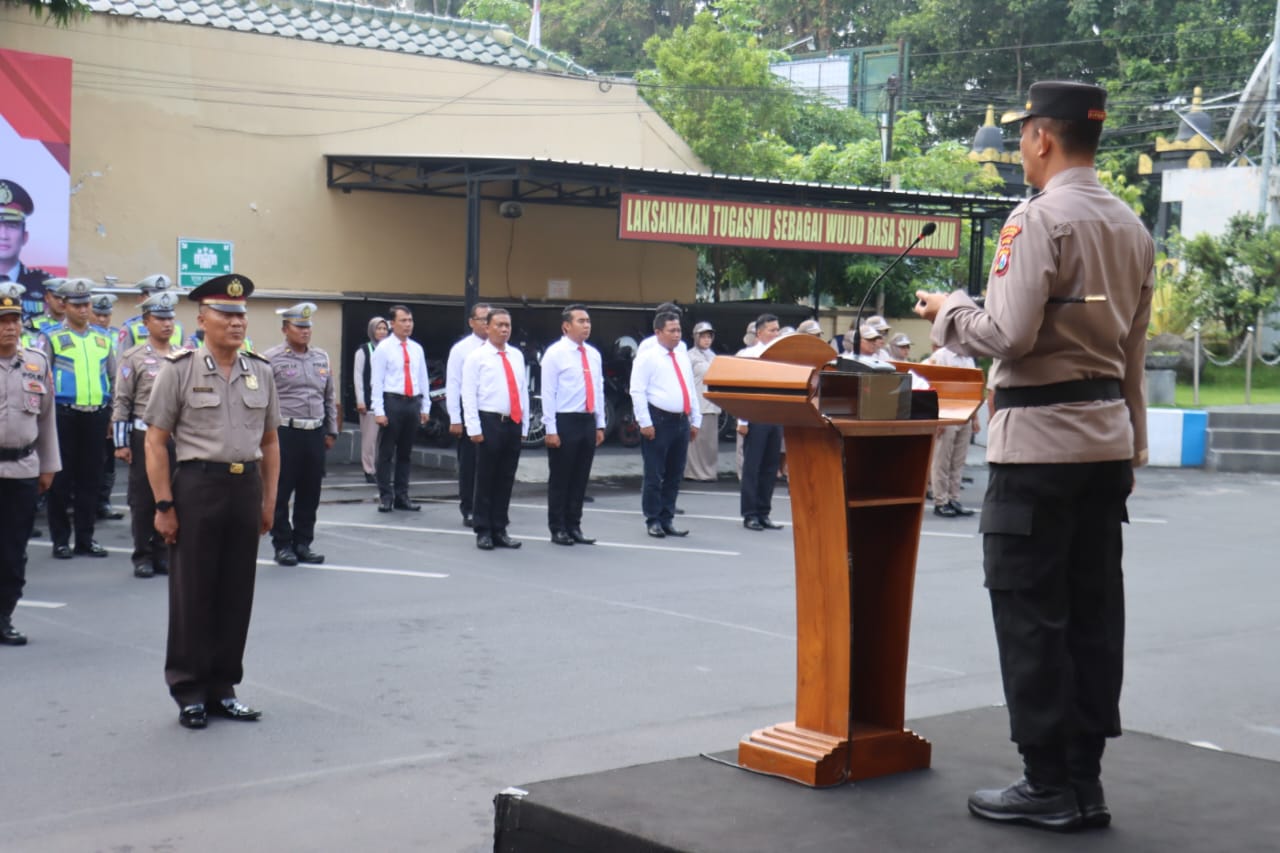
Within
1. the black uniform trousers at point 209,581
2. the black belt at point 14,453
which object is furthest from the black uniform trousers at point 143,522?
the black uniform trousers at point 209,581

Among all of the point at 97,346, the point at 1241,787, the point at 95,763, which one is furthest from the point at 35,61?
the point at 1241,787

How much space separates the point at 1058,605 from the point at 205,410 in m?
4.18

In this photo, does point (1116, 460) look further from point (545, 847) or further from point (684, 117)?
point (684, 117)

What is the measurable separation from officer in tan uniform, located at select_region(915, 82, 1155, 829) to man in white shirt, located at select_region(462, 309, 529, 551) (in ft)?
26.6

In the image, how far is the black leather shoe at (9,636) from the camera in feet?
26.3

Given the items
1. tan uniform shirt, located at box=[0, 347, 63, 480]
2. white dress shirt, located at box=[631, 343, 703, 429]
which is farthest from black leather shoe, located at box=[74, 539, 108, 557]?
white dress shirt, located at box=[631, 343, 703, 429]

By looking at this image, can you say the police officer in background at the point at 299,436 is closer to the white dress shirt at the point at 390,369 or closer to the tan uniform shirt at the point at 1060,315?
the white dress shirt at the point at 390,369

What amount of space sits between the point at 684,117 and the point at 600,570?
20582 mm

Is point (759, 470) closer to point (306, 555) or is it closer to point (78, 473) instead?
point (306, 555)

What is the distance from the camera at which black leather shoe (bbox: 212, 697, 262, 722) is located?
21.6 feet

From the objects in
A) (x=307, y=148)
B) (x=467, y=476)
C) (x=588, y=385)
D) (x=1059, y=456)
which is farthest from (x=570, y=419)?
(x=307, y=148)

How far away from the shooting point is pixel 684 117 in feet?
99.1

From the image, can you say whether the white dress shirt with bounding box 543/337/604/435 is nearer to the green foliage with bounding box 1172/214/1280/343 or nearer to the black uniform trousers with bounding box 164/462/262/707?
the black uniform trousers with bounding box 164/462/262/707

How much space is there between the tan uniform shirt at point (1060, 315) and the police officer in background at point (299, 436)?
7664 mm
